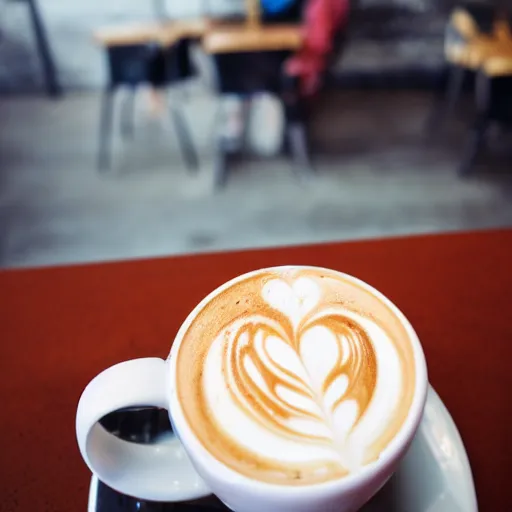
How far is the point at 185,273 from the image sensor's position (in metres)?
0.53

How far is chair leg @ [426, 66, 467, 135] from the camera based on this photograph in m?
2.28

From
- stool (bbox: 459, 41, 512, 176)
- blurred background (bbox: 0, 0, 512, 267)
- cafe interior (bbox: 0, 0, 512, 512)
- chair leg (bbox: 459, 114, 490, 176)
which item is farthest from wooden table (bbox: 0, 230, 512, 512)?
chair leg (bbox: 459, 114, 490, 176)

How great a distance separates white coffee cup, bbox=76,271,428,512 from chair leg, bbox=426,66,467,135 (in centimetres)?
209

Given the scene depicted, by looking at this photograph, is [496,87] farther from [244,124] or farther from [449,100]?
[244,124]

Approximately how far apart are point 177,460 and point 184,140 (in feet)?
6.25

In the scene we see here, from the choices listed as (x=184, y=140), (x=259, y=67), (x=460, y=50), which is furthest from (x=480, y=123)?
(x=184, y=140)

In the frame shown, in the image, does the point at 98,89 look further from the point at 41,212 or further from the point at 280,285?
the point at 280,285

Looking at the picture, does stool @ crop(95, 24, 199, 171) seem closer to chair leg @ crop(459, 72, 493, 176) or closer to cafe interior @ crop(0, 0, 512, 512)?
cafe interior @ crop(0, 0, 512, 512)

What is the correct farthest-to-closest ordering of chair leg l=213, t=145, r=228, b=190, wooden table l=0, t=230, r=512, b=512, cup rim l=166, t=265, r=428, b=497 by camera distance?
chair leg l=213, t=145, r=228, b=190 → wooden table l=0, t=230, r=512, b=512 → cup rim l=166, t=265, r=428, b=497

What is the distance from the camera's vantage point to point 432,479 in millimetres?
365

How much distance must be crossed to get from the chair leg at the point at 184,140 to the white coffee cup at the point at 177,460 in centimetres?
168

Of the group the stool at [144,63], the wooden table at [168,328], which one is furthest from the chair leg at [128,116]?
the wooden table at [168,328]

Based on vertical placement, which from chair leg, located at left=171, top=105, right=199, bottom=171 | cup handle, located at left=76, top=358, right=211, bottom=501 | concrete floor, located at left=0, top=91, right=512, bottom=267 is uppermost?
cup handle, located at left=76, top=358, right=211, bottom=501

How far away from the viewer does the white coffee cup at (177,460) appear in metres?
0.29
